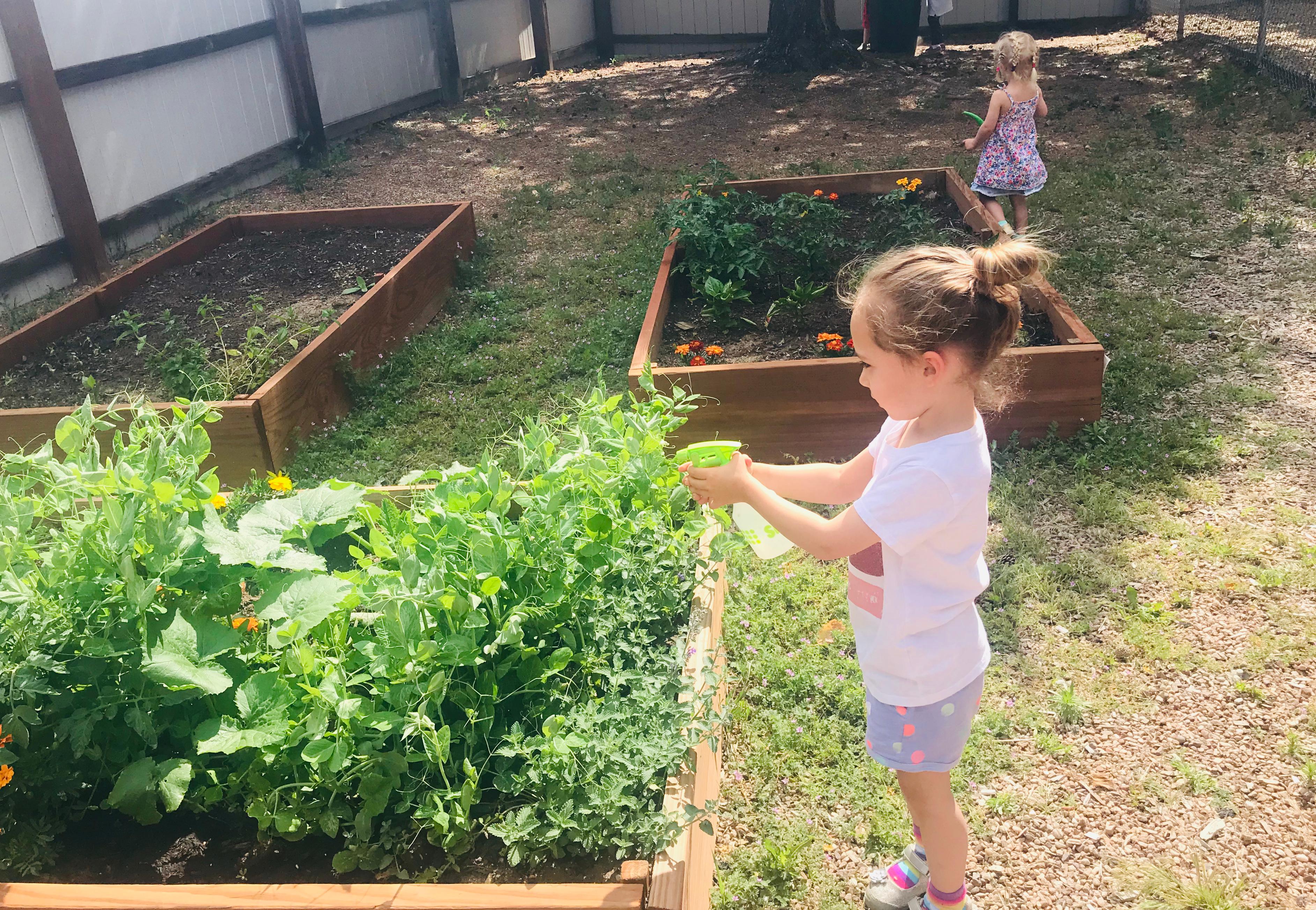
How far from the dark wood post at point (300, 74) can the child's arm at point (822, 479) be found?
27.2 feet

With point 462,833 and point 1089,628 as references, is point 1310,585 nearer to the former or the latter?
point 1089,628

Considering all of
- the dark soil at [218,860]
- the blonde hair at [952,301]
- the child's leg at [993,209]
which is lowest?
the dark soil at [218,860]

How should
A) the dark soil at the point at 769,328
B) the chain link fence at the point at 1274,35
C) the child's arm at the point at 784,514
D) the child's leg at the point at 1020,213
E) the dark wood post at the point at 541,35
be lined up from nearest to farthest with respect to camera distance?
the child's arm at the point at 784,514
the dark soil at the point at 769,328
the child's leg at the point at 1020,213
the chain link fence at the point at 1274,35
the dark wood post at the point at 541,35

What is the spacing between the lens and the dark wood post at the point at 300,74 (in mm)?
8872

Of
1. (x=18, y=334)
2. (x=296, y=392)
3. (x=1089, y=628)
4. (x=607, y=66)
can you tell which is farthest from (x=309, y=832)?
(x=607, y=66)

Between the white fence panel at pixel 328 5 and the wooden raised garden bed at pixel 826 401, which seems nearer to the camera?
the wooden raised garden bed at pixel 826 401

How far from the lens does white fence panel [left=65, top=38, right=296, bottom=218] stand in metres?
6.91

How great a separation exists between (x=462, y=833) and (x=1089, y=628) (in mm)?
1970

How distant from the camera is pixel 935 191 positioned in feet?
20.8

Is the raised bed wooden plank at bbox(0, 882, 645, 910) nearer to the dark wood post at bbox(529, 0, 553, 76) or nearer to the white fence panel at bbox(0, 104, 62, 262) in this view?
the white fence panel at bbox(0, 104, 62, 262)

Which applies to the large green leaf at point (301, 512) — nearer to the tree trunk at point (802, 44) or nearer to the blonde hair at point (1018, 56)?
the blonde hair at point (1018, 56)

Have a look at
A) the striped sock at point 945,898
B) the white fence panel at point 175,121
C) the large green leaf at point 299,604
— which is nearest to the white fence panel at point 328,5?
the white fence panel at point 175,121

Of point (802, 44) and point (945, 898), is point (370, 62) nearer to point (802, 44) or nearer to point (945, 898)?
point (802, 44)

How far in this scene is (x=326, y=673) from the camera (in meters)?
1.89
